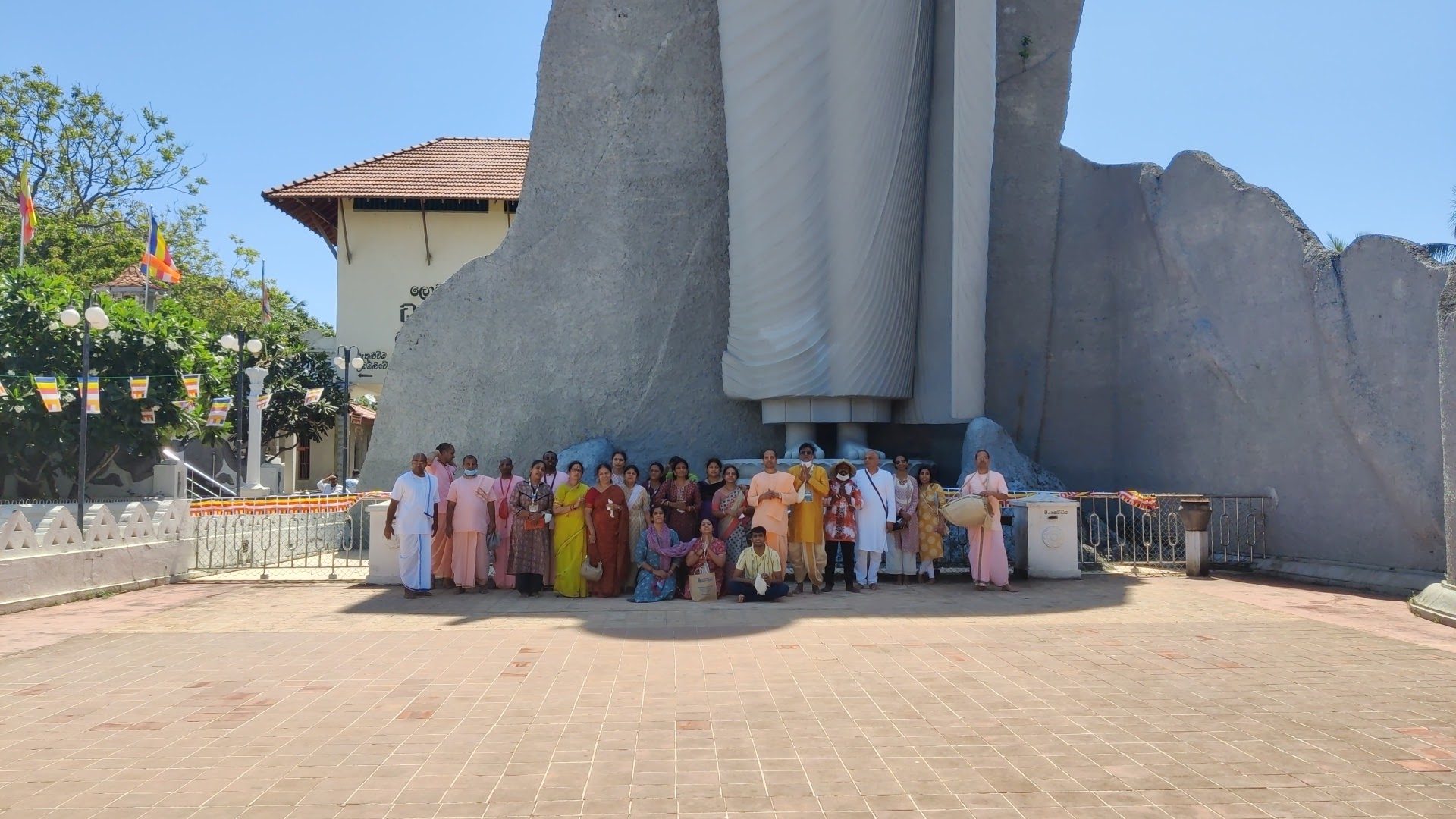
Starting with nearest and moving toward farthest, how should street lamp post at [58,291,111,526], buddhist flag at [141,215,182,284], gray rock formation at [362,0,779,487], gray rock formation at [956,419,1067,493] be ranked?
1. street lamp post at [58,291,111,526]
2. gray rock formation at [956,419,1067,493]
3. gray rock formation at [362,0,779,487]
4. buddhist flag at [141,215,182,284]

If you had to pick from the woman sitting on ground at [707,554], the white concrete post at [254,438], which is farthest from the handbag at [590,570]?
the white concrete post at [254,438]

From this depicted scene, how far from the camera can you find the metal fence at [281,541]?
1057 centimetres

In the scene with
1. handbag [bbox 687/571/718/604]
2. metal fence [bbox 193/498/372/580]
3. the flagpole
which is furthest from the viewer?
the flagpole

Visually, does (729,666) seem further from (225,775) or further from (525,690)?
(225,775)

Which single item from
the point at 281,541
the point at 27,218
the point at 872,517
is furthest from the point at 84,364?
the point at 27,218

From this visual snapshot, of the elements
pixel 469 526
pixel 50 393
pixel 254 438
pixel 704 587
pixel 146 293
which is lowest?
pixel 704 587

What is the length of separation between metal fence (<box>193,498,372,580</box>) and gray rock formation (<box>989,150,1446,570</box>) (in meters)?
9.14

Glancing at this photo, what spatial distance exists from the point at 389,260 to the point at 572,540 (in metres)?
21.8

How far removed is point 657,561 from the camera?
8.41 meters

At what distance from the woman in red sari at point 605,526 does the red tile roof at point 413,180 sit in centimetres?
1993

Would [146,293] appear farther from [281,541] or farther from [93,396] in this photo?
[281,541]

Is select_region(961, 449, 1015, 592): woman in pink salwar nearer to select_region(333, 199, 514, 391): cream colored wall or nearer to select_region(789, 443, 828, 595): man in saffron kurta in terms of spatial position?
select_region(789, 443, 828, 595): man in saffron kurta

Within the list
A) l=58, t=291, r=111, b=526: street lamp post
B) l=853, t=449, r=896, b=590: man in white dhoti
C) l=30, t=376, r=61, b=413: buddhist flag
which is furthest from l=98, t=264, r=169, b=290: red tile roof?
l=853, t=449, r=896, b=590: man in white dhoti

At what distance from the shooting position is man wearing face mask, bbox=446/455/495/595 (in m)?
9.09
